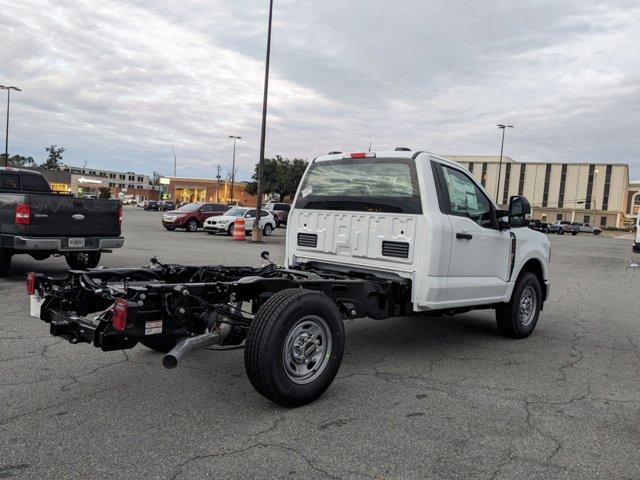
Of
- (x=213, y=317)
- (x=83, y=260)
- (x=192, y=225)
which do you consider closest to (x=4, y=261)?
(x=83, y=260)

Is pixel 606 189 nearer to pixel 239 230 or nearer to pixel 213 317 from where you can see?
pixel 239 230

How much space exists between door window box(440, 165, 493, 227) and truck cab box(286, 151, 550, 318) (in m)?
0.01

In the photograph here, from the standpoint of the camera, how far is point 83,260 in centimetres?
1084

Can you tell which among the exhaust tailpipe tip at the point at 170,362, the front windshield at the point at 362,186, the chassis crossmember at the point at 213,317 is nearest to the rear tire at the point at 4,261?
the chassis crossmember at the point at 213,317

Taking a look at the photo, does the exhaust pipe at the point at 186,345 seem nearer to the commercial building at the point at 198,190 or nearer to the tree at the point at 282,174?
the tree at the point at 282,174

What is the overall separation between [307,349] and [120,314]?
4.63 feet

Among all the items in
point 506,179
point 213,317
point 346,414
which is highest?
point 506,179

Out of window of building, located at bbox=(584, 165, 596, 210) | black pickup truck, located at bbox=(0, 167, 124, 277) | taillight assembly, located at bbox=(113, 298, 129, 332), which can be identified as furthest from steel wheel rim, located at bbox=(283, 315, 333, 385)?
window of building, located at bbox=(584, 165, 596, 210)

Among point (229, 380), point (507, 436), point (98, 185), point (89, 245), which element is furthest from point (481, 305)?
point (98, 185)

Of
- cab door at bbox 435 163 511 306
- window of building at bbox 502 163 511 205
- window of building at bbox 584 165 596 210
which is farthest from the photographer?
window of building at bbox 502 163 511 205

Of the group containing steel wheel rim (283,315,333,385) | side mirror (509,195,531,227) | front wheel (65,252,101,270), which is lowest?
front wheel (65,252,101,270)

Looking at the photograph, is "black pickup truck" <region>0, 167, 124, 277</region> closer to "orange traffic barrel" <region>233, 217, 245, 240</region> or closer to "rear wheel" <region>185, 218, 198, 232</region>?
"orange traffic barrel" <region>233, 217, 245, 240</region>

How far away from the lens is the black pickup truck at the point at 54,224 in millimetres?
8773

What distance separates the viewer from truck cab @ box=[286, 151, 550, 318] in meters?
5.35
